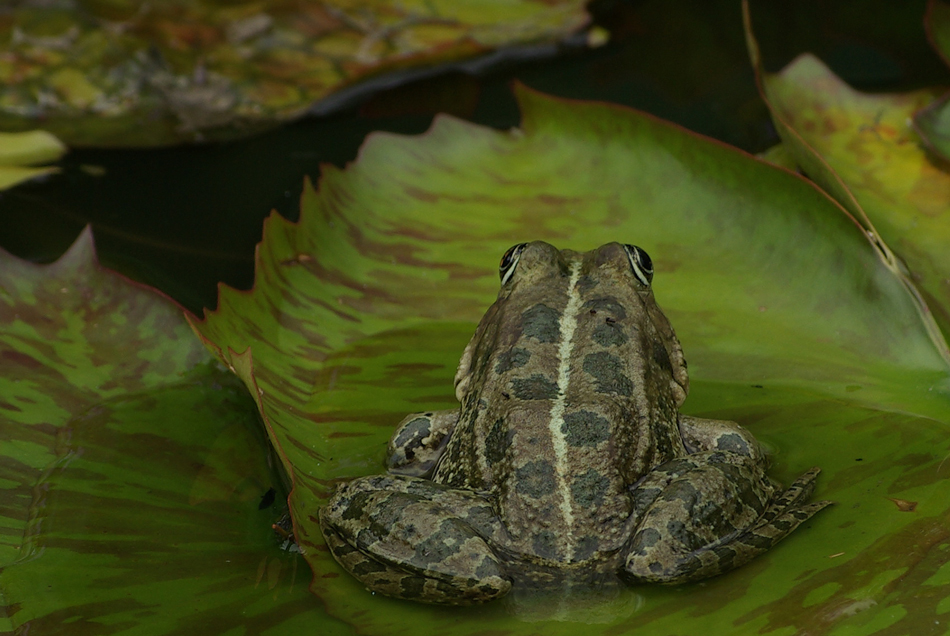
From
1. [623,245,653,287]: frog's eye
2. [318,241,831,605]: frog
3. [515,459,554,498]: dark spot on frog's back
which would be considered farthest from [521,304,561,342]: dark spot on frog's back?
[515,459,554,498]: dark spot on frog's back

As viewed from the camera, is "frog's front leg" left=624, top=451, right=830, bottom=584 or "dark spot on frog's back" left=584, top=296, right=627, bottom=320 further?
"dark spot on frog's back" left=584, top=296, right=627, bottom=320

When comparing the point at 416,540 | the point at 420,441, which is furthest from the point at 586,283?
the point at 416,540

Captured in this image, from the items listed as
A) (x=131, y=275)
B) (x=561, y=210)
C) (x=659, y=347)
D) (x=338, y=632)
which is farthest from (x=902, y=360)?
(x=131, y=275)

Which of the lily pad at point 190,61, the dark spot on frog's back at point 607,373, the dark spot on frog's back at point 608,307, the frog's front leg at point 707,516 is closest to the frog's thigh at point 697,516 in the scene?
the frog's front leg at point 707,516

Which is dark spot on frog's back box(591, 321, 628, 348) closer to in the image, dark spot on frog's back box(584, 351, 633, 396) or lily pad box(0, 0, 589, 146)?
dark spot on frog's back box(584, 351, 633, 396)

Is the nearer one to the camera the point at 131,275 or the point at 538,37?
the point at 131,275

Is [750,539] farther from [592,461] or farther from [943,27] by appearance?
[943,27]

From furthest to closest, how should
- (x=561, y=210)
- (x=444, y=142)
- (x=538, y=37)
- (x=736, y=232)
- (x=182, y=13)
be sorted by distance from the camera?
(x=538, y=37)
(x=182, y=13)
(x=444, y=142)
(x=561, y=210)
(x=736, y=232)
